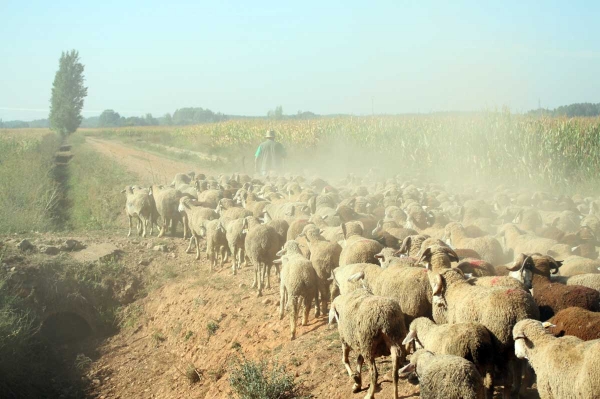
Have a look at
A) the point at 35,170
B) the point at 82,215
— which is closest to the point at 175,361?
the point at 82,215

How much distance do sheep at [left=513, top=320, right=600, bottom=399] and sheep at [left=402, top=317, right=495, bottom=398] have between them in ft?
0.95

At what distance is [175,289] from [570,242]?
847cm

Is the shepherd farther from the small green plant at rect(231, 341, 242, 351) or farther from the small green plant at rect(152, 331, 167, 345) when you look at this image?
the small green plant at rect(231, 341, 242, 351)

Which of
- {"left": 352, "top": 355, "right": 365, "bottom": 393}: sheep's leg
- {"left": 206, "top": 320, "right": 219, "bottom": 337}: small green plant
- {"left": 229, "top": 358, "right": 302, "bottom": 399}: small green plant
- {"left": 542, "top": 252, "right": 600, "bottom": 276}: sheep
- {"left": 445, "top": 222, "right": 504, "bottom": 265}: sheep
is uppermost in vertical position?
{"left": 542, "top": 252, "right": 600, "bottom": 276}: sheep

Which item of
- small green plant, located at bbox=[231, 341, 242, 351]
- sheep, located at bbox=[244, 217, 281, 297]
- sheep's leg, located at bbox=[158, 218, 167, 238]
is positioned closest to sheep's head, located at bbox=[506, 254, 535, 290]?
small green plant, located at bbox=[231, 341, 242, 351]

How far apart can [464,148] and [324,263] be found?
1811 centimetres

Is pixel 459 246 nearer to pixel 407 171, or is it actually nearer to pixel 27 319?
pixel 27 319

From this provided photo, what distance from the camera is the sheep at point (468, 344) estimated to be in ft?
17.9

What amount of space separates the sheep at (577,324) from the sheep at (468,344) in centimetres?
63

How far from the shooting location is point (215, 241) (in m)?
13.3

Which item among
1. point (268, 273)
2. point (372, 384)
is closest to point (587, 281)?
point (372, 384)

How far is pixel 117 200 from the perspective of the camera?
2284cm

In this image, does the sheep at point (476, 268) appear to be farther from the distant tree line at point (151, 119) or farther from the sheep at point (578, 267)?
the distant tree line at point (151, 119)

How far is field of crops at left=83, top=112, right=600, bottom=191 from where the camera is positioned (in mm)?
21609
